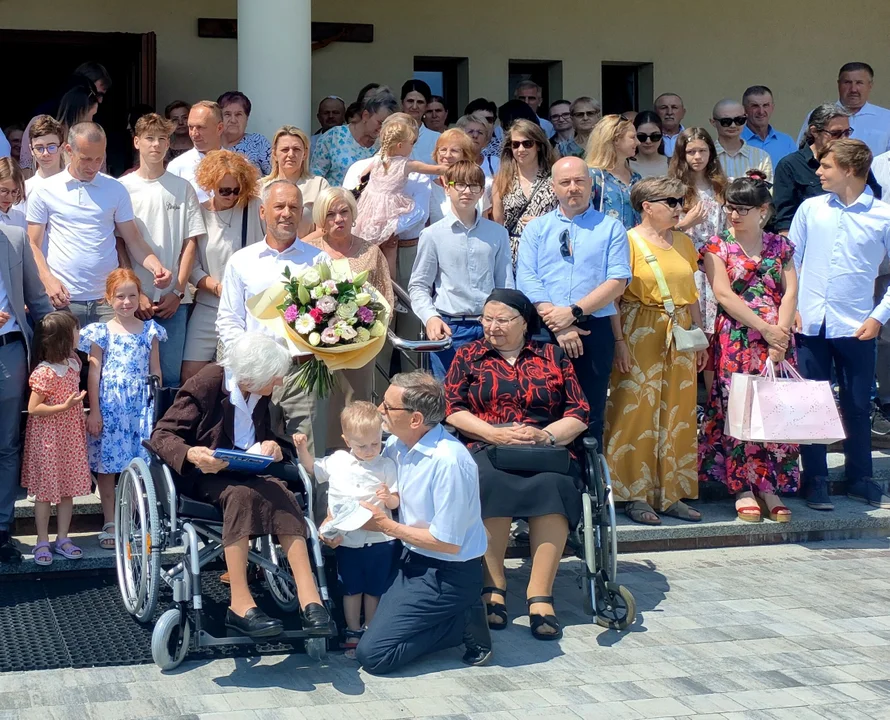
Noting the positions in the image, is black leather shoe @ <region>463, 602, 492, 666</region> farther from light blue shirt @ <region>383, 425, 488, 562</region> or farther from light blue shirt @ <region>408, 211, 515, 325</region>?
light blue shirt @ <region>408, 211, 515, 325</region>

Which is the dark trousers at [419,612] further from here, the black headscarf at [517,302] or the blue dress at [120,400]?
the blue dress at [120,400]

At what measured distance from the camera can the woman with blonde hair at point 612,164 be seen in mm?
7180

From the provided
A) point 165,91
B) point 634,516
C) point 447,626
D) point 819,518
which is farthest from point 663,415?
point 165,91

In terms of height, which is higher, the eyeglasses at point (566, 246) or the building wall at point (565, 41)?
the building wall at point (565, 41)

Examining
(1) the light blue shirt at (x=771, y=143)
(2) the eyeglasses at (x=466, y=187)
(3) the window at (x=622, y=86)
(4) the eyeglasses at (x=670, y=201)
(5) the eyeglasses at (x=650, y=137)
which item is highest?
(3) the window at (x=622, y=86)

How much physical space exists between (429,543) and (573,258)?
82.3 inches

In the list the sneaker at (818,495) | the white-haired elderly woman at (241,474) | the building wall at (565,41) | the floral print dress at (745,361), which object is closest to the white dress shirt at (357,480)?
the white-haired elderly woman at (241,474)

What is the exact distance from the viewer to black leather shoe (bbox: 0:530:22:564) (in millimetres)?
5863

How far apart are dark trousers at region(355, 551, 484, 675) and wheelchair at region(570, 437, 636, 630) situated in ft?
1.85

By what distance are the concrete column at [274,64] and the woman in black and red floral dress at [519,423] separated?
3.34 metres

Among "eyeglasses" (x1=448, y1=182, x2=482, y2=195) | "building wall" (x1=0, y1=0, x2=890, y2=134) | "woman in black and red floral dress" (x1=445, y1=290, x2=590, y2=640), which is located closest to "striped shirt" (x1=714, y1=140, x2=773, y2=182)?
"eyeglasses" (x1=448, y1=182, x2=482, y2=195)

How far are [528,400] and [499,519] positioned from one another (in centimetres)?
57

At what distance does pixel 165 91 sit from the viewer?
436 inches

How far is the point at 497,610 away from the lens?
5598 millimetres
